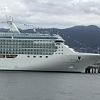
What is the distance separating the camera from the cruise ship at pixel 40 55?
9650 centimetres

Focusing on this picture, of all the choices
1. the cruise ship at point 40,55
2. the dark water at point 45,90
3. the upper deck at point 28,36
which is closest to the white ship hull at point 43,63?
the cruise ship at point 40,55

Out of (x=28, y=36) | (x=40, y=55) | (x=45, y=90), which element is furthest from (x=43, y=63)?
A: (x=45, y=90)

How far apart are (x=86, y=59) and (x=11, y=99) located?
1809 inches

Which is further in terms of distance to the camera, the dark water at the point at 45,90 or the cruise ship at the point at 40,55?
the cruise ship at the point at 40,55

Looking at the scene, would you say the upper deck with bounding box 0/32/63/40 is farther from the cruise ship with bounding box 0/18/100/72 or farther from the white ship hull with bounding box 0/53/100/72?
the white ship hull with bounding box 0/53/100/72

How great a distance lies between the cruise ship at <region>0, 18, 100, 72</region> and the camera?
3799 inches

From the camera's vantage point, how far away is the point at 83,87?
234 ft

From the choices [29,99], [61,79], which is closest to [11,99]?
[29,99]

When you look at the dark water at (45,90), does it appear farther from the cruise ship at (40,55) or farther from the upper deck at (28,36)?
the upper deck at (28,36)

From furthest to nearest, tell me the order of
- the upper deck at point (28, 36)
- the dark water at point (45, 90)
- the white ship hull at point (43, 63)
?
1. the upper deck at point (28, 36)
2. the white ship hull at point (43, 63)
3. the dark water at point (45, 90)

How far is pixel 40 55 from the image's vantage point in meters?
97.6

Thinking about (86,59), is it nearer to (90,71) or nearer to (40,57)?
(40,57)

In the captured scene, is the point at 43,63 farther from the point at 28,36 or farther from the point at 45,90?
the point at 45,90

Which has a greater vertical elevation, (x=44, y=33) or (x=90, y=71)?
(x=44, y=33)
